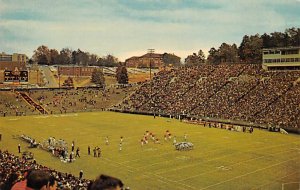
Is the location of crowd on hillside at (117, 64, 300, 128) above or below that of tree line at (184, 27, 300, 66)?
below

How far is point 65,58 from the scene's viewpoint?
404ft

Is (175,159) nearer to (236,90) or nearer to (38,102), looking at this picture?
(236,90)

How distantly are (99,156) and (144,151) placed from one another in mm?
3125

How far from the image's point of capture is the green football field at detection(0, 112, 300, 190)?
725 inches

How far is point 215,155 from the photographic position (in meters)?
24.0

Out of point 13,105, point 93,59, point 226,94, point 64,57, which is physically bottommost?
point 13,105

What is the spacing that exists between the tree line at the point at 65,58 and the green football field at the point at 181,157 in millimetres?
75827

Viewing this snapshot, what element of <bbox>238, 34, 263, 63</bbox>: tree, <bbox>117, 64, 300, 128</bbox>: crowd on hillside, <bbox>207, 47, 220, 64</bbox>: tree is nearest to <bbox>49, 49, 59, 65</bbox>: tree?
<bbox>207, 47, 220, 64</bbox>: tree

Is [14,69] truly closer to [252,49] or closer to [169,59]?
[252,49]

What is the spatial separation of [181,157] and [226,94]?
25608 mm

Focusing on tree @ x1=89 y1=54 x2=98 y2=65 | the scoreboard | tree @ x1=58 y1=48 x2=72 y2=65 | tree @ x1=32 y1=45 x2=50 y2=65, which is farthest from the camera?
tree @ x1=89 y1=54 x2=98 y2=65

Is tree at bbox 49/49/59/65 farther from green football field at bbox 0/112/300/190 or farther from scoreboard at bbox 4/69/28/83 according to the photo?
green football field at bbox 0/112/300/190

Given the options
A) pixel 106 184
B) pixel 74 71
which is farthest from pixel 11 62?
pixel 106 184

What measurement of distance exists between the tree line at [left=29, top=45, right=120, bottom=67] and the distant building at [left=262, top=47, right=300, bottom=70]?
6983 centimetres
